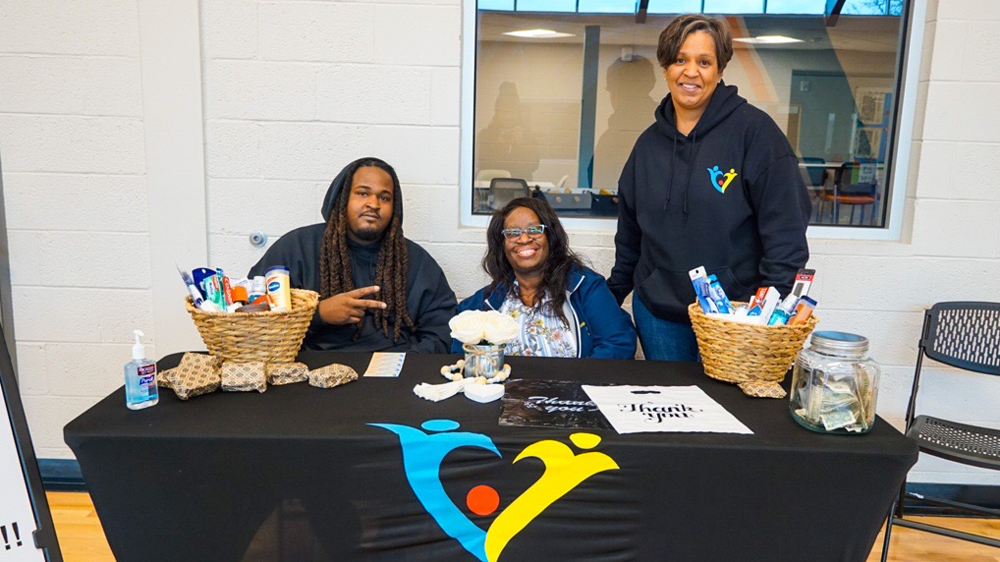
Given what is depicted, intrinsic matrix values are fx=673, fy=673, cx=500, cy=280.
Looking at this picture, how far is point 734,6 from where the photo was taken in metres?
2.67

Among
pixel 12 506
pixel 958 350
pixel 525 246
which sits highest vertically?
pixel 525 246

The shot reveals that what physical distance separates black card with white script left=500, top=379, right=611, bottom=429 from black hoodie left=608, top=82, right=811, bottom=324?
577 millimetres

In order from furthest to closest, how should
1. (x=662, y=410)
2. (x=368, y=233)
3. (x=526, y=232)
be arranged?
(x=368, y=233)
(x=526, y=232)
(x=662, y=410)

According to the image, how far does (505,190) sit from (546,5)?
2.45 ft

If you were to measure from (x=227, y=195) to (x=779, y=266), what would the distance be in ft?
6.24

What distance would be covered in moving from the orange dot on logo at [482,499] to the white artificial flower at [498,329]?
37 centimetres

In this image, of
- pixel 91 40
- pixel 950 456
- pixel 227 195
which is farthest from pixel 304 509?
pixel 91 40

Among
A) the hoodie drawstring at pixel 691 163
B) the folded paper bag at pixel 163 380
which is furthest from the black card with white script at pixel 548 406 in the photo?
the folded paper bag at pixel 163 380

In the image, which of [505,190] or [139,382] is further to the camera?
[505,190]

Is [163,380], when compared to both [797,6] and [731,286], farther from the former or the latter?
[797,6]

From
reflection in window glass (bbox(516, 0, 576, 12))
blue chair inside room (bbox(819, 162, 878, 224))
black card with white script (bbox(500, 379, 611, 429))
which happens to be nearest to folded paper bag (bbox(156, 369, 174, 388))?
black card with white script (bbox(500, 379, 611, 429))

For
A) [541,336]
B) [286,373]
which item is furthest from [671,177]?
[286,373]

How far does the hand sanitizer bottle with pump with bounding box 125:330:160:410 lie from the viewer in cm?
139

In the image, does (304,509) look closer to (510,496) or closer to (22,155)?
(510,496)
